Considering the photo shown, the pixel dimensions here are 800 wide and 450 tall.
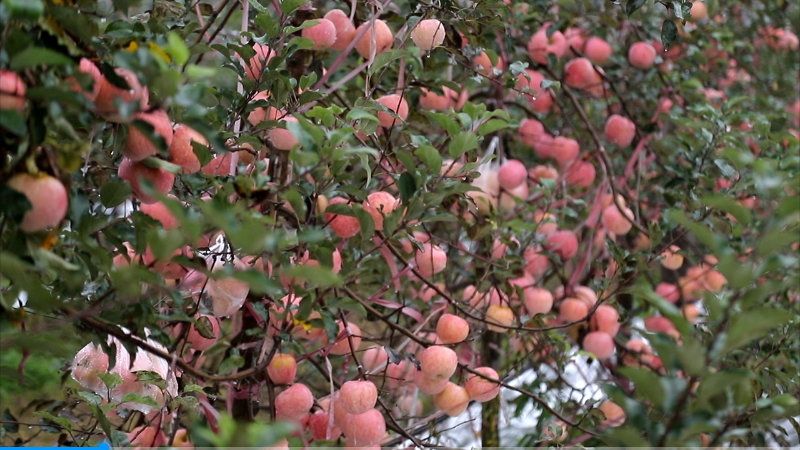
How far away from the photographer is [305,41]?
752 millimetres

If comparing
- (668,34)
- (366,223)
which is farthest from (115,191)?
(668,34)

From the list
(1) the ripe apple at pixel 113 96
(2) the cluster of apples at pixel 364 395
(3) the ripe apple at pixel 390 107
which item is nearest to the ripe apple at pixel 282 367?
(2) the cluster of apples at pixel 364 395

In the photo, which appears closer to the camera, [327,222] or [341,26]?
[327,222]

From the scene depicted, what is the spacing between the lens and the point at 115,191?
1.90ft

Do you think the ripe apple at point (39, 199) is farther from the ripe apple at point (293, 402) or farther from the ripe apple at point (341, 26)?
the ripe apple at point (341, 26)

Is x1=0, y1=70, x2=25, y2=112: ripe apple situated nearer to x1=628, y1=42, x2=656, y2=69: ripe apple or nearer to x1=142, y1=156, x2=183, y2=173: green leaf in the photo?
x1=142, y1=156, x2=183, y2=173: green leaf

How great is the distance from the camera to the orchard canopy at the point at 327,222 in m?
0.47

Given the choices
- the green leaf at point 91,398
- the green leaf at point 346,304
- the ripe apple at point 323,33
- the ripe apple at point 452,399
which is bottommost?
the ripe apple at point 452,399

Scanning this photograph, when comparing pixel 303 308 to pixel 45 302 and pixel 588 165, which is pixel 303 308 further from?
pixel 588 165

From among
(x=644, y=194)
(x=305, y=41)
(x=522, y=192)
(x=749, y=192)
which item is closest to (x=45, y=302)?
(x=305, y=41)

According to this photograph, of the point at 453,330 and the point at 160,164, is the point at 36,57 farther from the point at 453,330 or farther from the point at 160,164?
the point at 453,330

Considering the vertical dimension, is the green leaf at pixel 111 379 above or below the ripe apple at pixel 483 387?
above

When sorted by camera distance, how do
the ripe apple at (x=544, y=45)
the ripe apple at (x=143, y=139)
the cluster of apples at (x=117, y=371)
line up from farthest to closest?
the ripe apple at (x=544, y=45) → the cluster of apples at (x=117, y=371) → the ripe apple at (x=143, y=139)

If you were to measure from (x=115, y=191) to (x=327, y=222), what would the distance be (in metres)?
0.26
